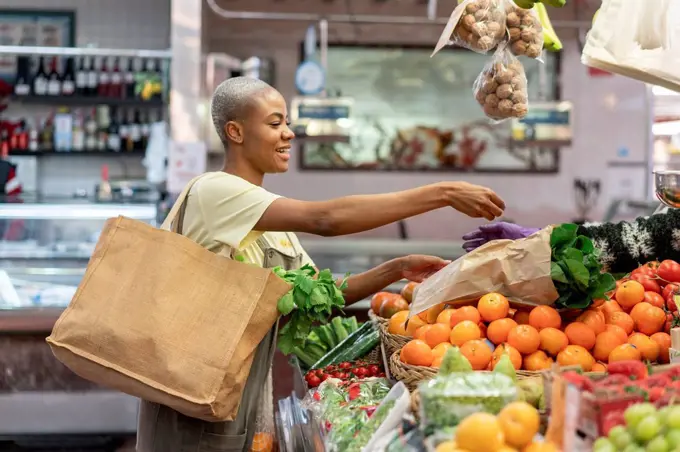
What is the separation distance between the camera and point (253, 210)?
2.52 meters

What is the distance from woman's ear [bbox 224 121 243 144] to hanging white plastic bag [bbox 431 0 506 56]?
67 centimetres

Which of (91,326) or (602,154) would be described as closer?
(91,326)

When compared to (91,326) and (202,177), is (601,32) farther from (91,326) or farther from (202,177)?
(91,326)

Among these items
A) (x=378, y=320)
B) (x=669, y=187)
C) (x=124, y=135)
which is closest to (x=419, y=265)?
(x=378, y=320)

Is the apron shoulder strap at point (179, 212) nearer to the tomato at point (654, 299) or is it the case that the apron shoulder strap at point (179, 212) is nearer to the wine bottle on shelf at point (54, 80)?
the tomato at point (654, 299)

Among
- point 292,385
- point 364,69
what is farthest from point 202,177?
point 364,69

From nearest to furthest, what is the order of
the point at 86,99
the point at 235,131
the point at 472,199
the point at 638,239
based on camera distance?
the point at 472,199 → the point at 638,239 → the point at 235,131 → the point at 86,99

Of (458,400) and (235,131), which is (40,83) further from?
(458,400)

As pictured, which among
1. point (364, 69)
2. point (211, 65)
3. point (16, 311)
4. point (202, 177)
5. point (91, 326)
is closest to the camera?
point (91, 326)

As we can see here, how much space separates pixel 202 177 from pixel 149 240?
35cm

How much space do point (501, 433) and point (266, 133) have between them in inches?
59.0

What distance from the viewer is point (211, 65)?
7344mm

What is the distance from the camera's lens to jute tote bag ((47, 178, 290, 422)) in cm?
228

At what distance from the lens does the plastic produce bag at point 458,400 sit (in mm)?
1676
